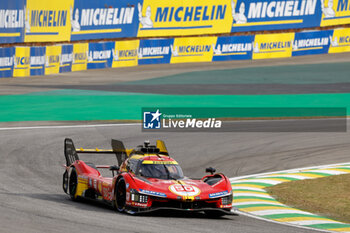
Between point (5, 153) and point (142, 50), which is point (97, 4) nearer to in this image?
point (142, 50)

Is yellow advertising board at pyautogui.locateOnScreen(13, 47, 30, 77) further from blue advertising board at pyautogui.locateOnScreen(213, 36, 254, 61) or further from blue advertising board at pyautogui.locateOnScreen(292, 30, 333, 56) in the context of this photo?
blue advertising board at pyautogui.locateOnScreen(292, 30, 333, 56)

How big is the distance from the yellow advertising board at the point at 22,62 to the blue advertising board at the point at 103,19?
12.9 ft

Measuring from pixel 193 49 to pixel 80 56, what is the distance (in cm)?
792

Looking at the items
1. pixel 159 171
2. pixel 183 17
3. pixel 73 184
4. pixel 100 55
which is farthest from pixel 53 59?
pixel 159 171

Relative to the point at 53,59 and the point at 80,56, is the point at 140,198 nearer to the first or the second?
the point at 53,59

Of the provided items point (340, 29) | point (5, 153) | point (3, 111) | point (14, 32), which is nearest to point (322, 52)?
point (340, 29)

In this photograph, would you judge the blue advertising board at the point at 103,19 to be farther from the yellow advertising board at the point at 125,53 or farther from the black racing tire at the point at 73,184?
the black racing tire at the point at 73,184

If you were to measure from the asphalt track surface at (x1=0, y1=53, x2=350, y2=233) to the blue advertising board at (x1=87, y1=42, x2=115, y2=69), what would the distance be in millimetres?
17193

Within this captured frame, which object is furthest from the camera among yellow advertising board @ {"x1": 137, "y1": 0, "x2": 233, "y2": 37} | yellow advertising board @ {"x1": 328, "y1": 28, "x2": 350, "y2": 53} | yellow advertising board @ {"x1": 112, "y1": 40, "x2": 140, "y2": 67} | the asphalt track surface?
yellow advertising board @ {"x1": 328, "y1": 28, "x2": 350, "y2": 53}

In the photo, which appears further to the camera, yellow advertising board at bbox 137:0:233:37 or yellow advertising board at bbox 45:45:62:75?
yellow advertising board at bbox 137:0:233:37

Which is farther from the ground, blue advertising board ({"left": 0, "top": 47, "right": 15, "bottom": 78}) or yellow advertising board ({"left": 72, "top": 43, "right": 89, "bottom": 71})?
yellow advertising board ({"left": 72, "top": 43, "right": 89, "bottom": 71})

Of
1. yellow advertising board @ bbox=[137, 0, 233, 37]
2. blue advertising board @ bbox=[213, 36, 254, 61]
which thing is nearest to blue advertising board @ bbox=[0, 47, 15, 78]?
yellow advertising board @ bbox=[137, 0, 233, 37]

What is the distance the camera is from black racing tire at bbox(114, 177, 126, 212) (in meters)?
12.9

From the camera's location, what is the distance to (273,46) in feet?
151
